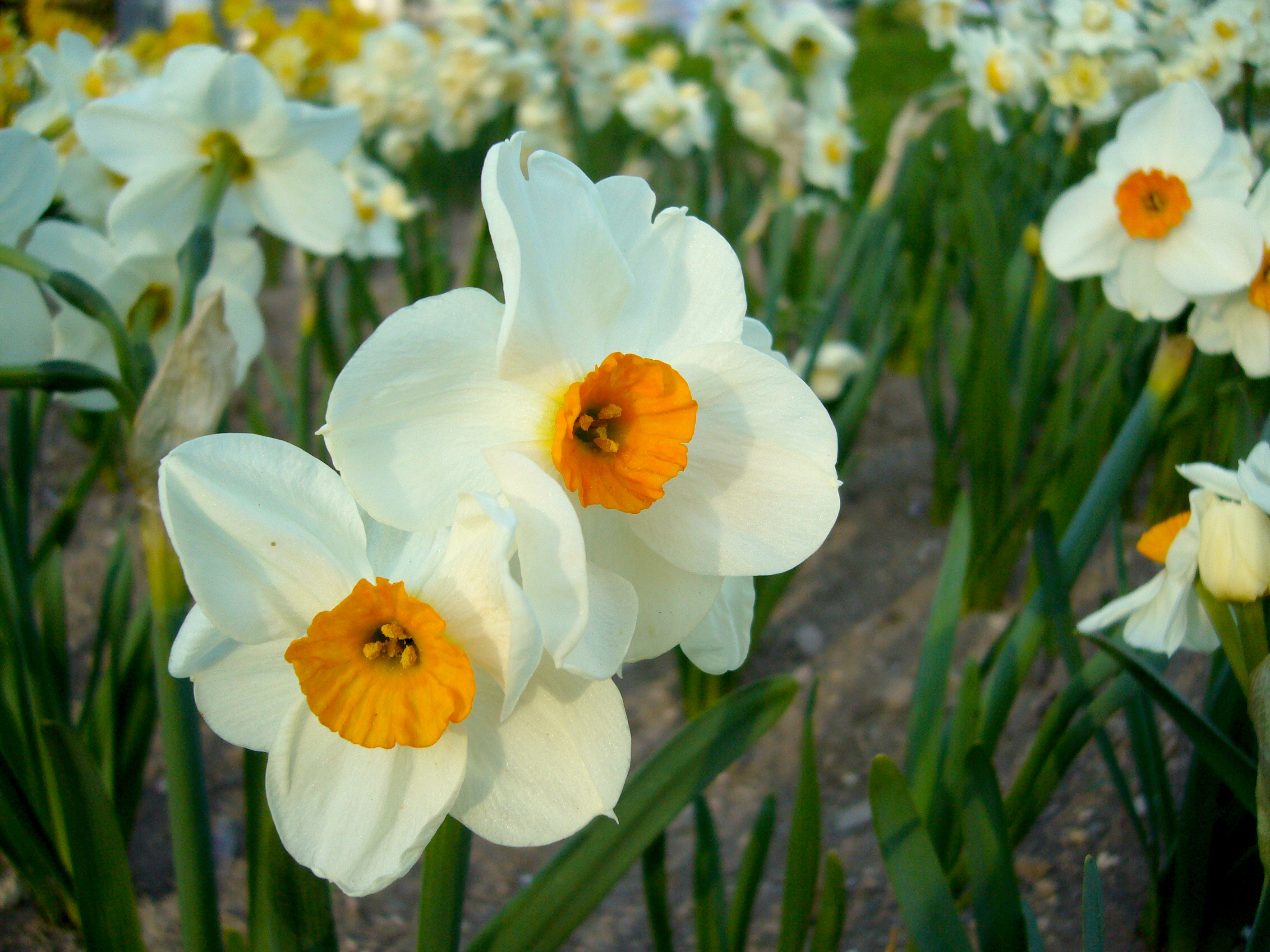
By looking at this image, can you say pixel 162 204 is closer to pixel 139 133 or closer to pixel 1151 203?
pixel 139 133

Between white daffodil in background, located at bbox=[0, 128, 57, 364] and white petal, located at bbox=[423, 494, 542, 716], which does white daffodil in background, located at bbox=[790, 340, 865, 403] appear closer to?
white daffodil in background, located at bbox=[0, 128, 57, 364]

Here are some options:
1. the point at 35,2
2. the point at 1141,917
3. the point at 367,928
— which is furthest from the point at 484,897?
the point at 35,2

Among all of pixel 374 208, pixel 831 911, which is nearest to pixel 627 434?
pixel 831 911

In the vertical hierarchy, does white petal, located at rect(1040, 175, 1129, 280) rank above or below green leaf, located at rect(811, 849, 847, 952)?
above

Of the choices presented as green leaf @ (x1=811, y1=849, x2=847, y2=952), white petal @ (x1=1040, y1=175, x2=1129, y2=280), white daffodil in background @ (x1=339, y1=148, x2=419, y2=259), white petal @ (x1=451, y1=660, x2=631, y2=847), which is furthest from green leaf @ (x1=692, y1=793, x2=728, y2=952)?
white daffodil in background @ (x1=339, y1=148, x2=419, y2=259)

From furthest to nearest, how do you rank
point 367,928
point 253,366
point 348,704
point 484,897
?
point 253,366 → point 484,897 → point 367,928 → point 348,704

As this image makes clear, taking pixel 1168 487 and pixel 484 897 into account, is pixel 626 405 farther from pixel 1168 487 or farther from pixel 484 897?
pixel 1168 487

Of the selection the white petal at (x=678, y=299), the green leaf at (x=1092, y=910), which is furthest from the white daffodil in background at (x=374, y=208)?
the green leaf at (x=1092, y=910)
